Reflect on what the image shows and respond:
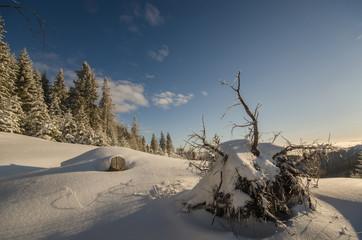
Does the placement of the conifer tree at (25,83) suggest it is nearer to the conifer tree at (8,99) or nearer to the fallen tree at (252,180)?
the conifer tree at (8,99)

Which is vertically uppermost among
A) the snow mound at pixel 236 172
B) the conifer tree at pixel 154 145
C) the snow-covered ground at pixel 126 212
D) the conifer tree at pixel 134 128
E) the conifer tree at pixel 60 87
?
the conifer tree at pixel 60 87

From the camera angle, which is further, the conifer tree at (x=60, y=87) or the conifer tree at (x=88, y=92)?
the conifer tree at (x=60, y=87)

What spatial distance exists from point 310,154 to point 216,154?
1.80 metres

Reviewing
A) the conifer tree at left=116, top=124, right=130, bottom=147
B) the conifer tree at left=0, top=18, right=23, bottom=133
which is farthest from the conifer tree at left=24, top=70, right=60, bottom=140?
the conifer tree at left=116, top=124, right=130, bottom=147

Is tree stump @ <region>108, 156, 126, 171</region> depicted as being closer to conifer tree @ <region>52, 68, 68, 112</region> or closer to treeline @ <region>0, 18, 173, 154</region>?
treeline @ <region>0, 18, 173, 154</region>

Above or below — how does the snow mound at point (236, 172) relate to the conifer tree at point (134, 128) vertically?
below

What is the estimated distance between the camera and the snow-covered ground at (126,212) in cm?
229

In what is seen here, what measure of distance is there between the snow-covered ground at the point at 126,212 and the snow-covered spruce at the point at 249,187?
215 millimetres

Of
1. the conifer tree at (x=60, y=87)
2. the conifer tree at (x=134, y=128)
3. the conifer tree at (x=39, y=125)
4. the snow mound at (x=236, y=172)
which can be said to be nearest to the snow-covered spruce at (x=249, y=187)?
the snow mound at (x=236, y=172)

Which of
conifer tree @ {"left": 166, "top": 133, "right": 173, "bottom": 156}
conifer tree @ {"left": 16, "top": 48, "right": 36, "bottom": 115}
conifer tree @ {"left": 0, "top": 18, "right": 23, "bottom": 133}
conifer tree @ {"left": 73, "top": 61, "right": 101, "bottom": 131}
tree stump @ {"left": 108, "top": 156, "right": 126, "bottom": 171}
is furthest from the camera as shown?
conifer tree @ {"left": 166, "top": 133, "right": 173, "bottom": 156}

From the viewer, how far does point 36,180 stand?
13.0 ft

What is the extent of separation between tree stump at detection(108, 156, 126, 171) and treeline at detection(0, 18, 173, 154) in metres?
15.7

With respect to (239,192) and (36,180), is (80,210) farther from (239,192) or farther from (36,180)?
(239,192)

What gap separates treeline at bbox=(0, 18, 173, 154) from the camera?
15.7 meters
